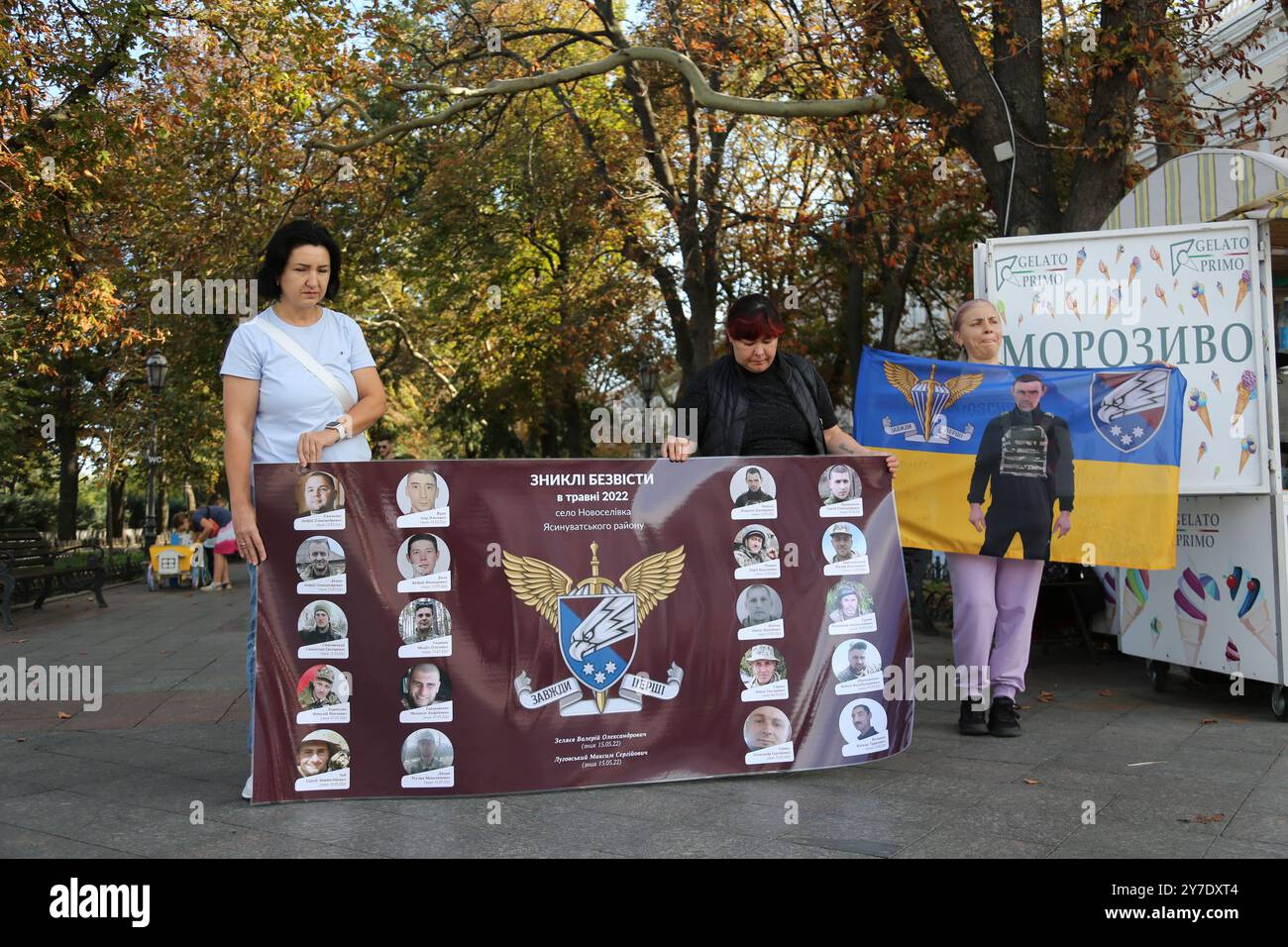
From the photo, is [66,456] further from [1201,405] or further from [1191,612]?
[1201,405]

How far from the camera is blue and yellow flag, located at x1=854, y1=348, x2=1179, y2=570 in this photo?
244 inches

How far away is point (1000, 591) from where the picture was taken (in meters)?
6.17

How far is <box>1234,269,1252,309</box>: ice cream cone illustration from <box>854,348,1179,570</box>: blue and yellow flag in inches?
28.7

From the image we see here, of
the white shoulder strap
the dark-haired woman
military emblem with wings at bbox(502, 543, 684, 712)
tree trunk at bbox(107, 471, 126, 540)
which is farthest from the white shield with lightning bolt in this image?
tree trunk at bbox(107, 471, 126, 540)

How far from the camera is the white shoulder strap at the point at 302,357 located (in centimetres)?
488

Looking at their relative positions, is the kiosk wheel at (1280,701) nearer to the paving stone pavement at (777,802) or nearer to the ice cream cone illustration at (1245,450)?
the paving stone pavement at (777,802)

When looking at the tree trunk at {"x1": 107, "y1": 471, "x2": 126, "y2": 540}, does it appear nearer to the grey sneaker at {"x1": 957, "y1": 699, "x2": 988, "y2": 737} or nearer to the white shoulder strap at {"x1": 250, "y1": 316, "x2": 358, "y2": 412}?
the white shoulder strap at {"x1": 250, "y1": 316, "x2": 358, "y2": 412}

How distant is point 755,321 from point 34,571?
38.7ft

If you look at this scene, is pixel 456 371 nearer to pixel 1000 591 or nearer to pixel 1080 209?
pixel 1080 209

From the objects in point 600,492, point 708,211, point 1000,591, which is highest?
point 708,211

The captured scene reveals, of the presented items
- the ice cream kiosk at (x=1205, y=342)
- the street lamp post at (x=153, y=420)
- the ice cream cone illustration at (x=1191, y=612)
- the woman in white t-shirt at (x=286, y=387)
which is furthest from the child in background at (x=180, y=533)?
the ice cream cone illustration at (x=1191, y=612)

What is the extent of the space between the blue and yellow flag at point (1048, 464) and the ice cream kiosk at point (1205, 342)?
0.35m
